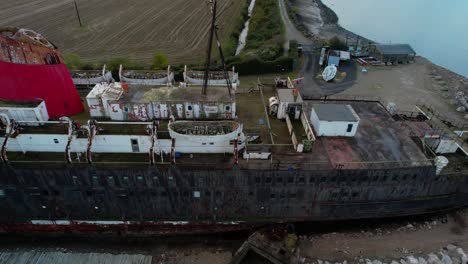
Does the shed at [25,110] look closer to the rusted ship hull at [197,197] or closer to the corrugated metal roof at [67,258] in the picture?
the rusted ship hull at [197,197]

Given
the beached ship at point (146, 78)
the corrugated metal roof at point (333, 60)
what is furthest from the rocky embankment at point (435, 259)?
Answer: the corrugated metal roof at point (333, 60)

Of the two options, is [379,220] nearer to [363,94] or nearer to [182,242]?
[182,242]

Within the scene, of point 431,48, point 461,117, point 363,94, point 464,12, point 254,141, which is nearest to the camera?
point 254,141

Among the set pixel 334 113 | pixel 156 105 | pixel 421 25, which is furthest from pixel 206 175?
pixel 421 25

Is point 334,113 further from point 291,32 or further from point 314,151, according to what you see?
point 291,32

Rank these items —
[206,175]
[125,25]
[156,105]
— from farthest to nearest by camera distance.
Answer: [125,25] < [156,105] < [206,175]

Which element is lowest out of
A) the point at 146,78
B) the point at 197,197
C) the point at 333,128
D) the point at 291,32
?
the point at 291,32

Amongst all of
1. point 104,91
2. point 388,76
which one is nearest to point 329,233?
point 104,91
